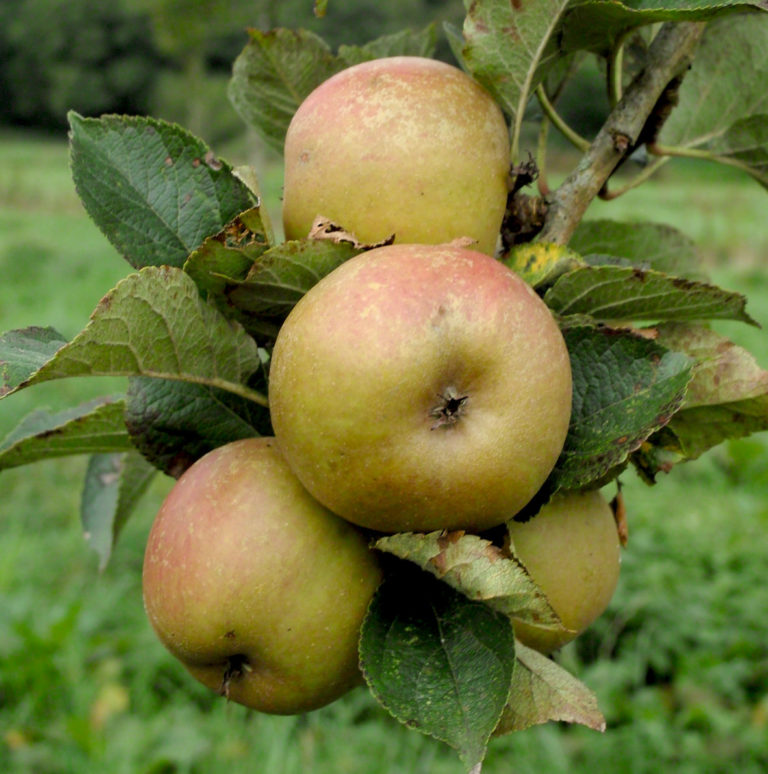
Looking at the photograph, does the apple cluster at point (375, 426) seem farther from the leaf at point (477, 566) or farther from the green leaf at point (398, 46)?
the green leaf at point (398, 46)

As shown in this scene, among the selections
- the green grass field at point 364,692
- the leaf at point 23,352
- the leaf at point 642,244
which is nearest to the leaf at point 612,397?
the leaf at point 642,244

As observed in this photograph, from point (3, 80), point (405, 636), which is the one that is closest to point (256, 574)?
point (405, 636)

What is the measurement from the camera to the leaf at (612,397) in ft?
2.06

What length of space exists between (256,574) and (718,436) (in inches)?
15.6

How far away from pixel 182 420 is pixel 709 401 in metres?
0.44

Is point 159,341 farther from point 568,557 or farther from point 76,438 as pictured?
point 568,557

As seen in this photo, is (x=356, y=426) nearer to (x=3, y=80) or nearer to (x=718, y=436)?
(x=718, y=436)

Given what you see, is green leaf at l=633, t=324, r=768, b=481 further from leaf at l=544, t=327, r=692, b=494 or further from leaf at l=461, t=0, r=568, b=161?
leaf at l=461, t=0, r=568, b=161

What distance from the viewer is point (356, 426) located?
567 mm

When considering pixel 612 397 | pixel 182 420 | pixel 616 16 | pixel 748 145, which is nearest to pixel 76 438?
pixel 182 420

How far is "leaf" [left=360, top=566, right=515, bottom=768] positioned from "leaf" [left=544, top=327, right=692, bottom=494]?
12cm

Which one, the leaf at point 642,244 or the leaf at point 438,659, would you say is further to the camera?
the leaf at point 642,244

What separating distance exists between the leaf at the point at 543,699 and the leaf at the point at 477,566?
98 millimetres

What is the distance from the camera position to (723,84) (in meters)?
0.91
